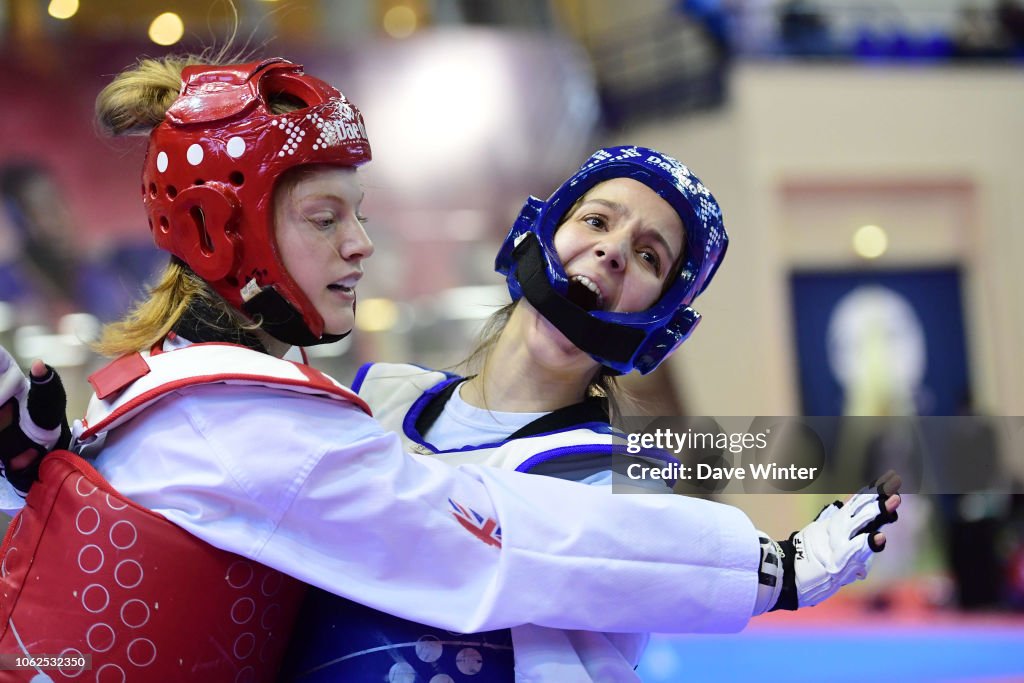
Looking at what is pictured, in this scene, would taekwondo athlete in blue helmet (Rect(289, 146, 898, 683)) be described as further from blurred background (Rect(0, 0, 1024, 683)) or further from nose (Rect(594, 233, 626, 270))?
blurred background (Rect(0, 0, 1024, 683))

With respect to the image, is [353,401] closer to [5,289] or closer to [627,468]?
[627,468]

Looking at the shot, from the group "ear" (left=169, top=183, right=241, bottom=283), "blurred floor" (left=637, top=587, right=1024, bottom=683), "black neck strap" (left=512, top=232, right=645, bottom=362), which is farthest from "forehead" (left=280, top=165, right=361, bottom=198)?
"blurred floor" (left=637, top=587, right=1024, bottom=683)

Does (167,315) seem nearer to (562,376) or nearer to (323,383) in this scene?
(323,383)

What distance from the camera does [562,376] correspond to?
266 cm

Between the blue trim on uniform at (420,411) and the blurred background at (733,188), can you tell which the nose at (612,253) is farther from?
the blurred background at (733,188)

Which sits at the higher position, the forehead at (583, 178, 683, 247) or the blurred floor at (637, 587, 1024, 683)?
the forehead at (583, 178, 683, 247)

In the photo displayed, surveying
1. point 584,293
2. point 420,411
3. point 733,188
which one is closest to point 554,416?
point 584,293

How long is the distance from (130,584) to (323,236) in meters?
0.76

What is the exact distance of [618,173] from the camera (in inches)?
104

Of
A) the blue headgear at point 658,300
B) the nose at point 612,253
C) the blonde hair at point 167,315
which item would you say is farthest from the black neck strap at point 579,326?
the blonde hair at point 167,315

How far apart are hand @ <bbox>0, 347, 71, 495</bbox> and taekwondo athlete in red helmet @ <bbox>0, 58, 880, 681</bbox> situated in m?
0.04

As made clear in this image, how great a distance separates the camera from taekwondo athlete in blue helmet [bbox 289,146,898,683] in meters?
2.20

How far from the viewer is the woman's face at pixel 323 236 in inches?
89.8

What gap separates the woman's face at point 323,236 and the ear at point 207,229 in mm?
94
